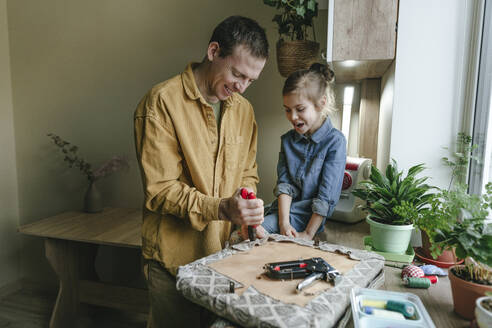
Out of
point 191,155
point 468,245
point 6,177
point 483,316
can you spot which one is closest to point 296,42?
point 191,155

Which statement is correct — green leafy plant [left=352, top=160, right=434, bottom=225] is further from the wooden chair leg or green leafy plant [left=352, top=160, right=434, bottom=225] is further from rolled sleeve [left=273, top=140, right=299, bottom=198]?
the wooden chair leg

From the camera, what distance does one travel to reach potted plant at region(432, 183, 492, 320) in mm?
678

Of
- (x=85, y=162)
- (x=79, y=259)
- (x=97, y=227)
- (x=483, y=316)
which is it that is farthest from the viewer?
(x=85, y=162)

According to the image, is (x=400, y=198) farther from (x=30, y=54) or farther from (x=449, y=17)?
(x=30, y=54)

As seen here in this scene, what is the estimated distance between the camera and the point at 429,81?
1.15m

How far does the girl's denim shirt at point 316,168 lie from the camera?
1273mm

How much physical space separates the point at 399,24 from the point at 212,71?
2.21ft

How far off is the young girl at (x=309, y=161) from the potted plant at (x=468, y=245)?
529 millimetres

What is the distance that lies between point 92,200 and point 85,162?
1.18ft

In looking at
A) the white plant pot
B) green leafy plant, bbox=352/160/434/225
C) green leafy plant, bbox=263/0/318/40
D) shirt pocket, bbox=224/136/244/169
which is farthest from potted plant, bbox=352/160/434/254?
green leafy plant, bbox=263/0/318/40

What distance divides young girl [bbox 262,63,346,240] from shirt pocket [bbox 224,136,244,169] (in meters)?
0.20

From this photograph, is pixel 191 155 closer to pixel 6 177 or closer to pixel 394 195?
pixel 394 195

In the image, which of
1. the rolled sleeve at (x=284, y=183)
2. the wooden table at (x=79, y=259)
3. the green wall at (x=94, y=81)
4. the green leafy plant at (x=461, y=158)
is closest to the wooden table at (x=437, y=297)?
the rolled sleeve at (x=284, y=183)

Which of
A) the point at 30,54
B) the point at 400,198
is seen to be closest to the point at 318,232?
the point at 400,198
